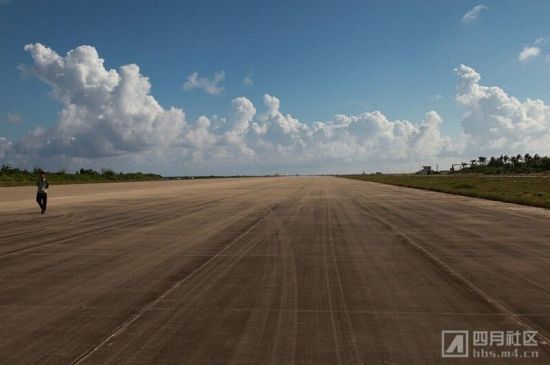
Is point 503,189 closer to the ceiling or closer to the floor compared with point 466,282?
closer to the ceiling

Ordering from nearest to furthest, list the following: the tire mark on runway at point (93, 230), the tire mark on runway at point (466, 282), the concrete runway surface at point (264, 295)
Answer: the concrete runway surface at point (264, 295)
the tire mark on runway at point (466, 282)
the tire mark on runway at point (93, 230)

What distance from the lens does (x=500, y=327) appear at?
571cm

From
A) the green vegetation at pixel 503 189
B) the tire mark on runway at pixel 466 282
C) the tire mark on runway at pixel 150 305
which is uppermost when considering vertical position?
the green vegetation at pixel 503 189

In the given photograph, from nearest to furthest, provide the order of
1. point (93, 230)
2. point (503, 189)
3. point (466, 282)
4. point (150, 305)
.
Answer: point (150, 305) < point (466, 282) < point (93, 230) < point (503, 189)

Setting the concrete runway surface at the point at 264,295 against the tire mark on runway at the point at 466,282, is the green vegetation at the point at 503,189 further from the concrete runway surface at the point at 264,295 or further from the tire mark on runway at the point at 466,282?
the concrete runway surface at the point at 264,295

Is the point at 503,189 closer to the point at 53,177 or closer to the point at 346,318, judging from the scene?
the point at 346,318

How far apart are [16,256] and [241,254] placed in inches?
192

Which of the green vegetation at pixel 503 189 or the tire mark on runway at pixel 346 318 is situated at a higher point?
the green vegetation at pixel 503 189

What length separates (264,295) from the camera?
284 inches

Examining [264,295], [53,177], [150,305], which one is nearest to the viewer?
[150,305]

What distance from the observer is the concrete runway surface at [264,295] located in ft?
16.6

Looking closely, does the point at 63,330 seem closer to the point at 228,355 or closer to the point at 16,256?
the point at 228,355

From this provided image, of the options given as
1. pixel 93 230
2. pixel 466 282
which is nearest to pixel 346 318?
pixel 466 282

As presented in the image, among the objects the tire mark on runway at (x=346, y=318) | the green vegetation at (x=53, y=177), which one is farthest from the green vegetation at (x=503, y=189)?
the green vegetation at (x=53, y=177)
